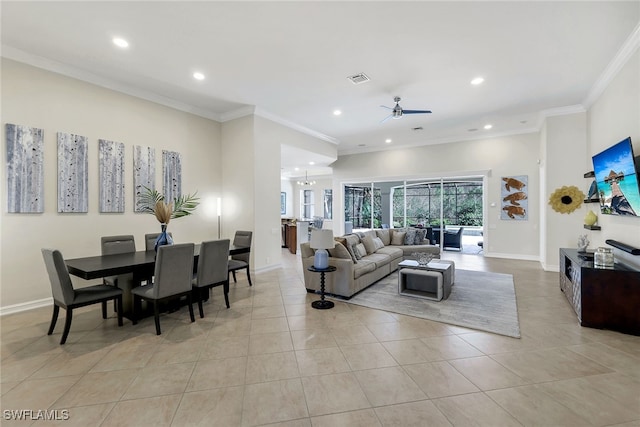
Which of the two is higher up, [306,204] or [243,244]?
[306,204]

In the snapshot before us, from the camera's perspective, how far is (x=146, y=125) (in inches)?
206

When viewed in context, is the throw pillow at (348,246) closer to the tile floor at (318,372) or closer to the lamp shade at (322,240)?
the lamp shade at (322,240)

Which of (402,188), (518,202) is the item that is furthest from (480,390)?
(402,188)

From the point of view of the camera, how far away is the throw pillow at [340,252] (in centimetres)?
461

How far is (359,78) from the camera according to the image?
14.9ft

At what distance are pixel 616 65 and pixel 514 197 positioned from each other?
13.9 ft

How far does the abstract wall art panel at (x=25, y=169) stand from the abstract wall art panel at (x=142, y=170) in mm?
1220

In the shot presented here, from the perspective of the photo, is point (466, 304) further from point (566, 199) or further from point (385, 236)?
point (566, 199)

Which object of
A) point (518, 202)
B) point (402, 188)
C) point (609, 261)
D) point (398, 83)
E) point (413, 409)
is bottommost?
point (413, 409)

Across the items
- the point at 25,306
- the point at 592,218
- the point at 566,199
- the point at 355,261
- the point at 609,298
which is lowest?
the point at 25,306

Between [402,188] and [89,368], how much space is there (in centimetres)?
898

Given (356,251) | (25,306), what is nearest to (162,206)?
(25,306)

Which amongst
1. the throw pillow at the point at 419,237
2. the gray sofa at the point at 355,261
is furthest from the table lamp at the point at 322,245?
the throw pillow at the point at 419,237

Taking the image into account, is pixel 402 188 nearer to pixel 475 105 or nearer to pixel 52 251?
pixel 475 105
